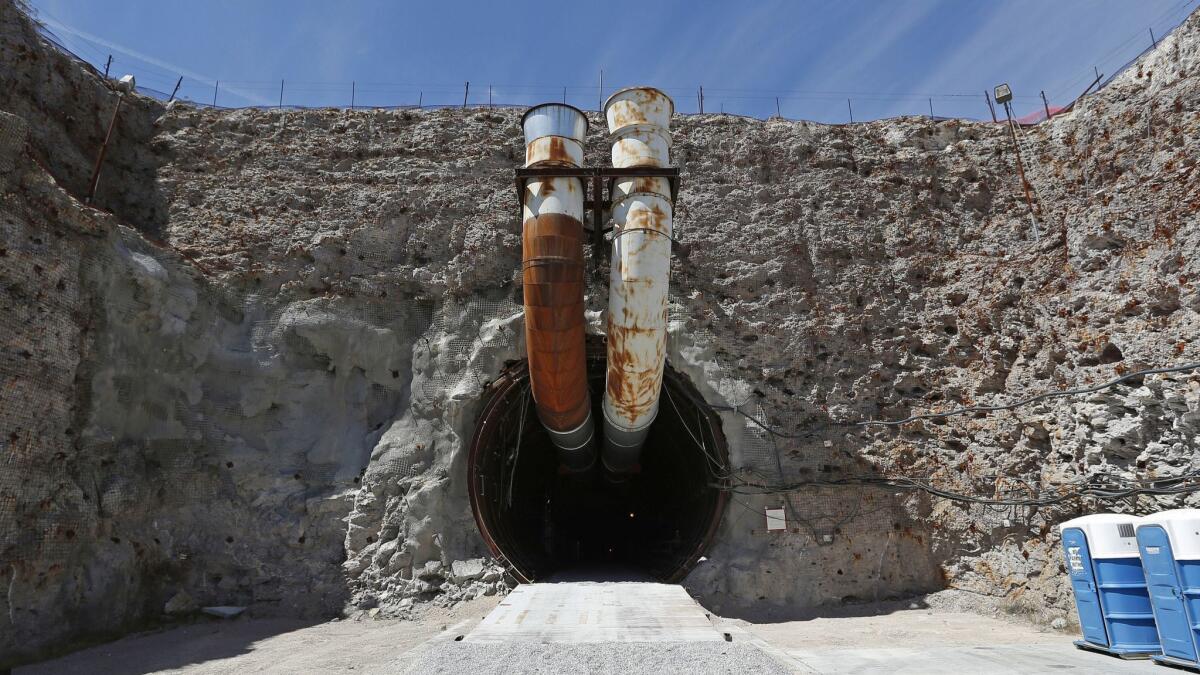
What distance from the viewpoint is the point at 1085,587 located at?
269 inches

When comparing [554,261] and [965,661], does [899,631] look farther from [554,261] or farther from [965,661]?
[554,261]

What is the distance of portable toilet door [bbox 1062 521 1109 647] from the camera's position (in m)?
6.64

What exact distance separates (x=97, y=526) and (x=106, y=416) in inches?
56.7

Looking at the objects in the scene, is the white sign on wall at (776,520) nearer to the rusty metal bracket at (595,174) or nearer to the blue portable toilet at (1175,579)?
the blue portable toilet at (1175,579)

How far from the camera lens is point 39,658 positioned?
721 cm

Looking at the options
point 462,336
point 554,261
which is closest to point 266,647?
point 462,336

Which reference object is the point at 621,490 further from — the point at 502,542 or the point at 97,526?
the point at 97,526

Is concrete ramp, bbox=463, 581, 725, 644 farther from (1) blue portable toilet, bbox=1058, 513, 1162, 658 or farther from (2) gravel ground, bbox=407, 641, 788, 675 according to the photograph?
(1) blue portable toilet, bbox=1058, 513, 1162, 658

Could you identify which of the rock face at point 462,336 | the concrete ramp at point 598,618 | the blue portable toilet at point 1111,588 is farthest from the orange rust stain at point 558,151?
the blue portable toilet at point 1111,588

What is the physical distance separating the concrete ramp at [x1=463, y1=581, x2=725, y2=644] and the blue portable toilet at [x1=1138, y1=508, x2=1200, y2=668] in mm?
4089

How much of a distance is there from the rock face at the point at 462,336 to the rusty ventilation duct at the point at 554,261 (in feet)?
5.51

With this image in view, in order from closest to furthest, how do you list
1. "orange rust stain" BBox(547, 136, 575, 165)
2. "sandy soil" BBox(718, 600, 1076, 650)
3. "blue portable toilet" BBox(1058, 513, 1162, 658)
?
"blue portable toilet" BBox(1058, 513, 1162, 658) → "sandy soil" BBox(718, 600, 1076, 650) → "orange rust stain" BBox(547, 136, 575, 165)

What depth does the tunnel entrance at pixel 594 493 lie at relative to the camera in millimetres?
10125

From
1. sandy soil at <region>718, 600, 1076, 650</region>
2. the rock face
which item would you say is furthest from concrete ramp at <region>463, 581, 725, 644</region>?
the rock face
